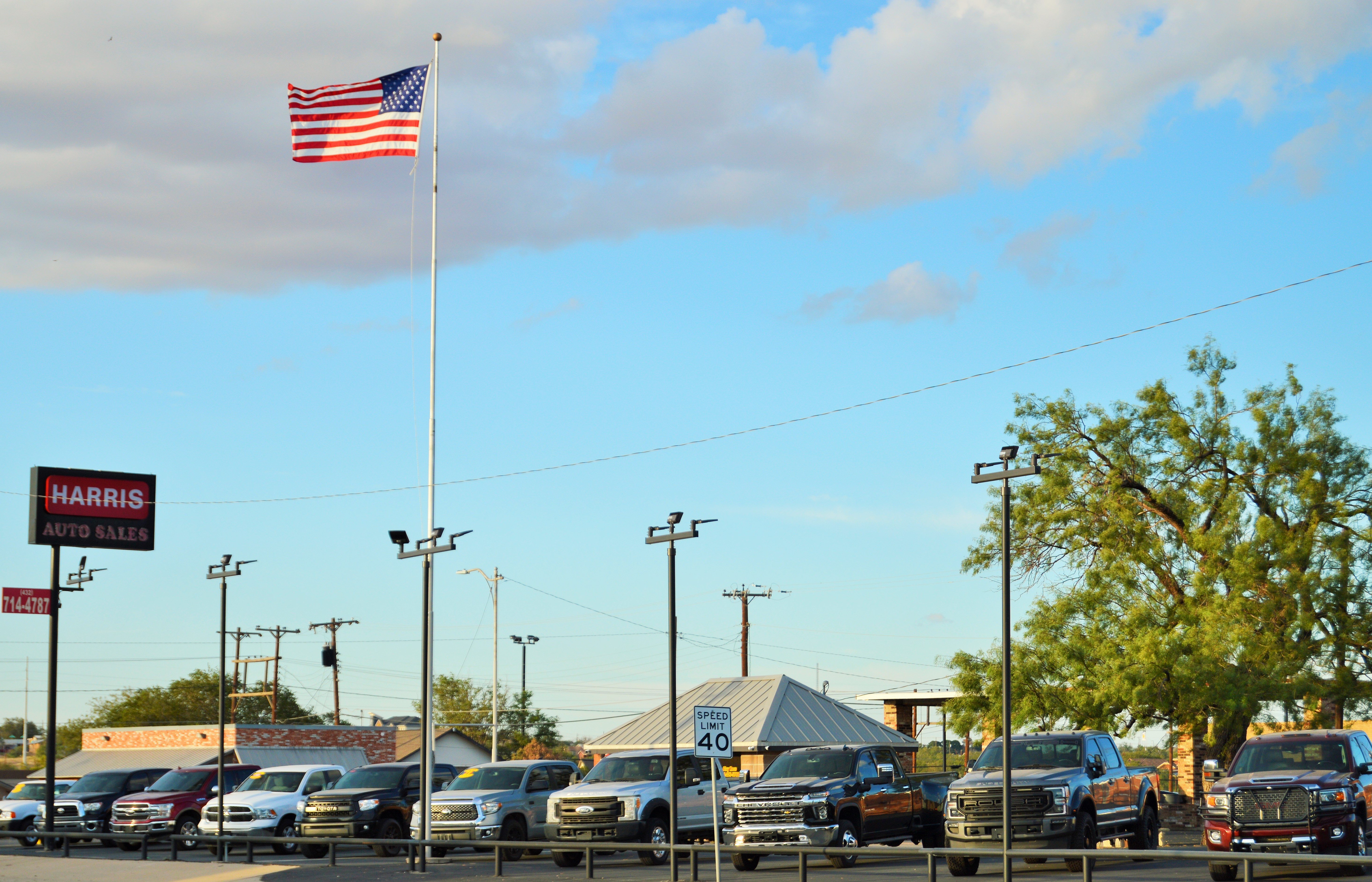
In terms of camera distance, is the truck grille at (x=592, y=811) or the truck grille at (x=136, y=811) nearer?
the truck grille at (x=592, y=811)

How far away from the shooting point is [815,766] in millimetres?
24359

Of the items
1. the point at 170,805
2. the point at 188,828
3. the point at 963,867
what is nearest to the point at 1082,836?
the point at 963,867

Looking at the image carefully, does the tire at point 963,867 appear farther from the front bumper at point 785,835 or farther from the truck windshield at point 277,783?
the truck windshield at point 277,783

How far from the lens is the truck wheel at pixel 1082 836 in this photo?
69.3 ft

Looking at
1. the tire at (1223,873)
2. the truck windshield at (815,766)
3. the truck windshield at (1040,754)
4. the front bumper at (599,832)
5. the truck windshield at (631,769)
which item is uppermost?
the truck windshield at (1040,754)

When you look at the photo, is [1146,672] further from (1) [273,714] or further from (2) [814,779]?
(1) [273,714]

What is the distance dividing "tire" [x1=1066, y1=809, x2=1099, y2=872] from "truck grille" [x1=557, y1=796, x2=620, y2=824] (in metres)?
7.91

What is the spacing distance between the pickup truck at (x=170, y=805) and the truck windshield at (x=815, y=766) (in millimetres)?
14550

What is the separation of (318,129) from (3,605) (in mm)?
16392

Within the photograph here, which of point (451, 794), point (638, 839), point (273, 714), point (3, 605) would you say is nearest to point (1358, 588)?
point (638, 839)

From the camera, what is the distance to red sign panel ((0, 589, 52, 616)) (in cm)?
3619

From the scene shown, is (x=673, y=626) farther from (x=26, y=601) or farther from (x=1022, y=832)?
(x=26, y=601)

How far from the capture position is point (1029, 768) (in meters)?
22.2

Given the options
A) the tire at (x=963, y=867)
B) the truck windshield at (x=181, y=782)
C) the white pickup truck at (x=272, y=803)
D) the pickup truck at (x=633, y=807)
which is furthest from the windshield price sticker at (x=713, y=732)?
the truck windshield at (x=181, y=782)
